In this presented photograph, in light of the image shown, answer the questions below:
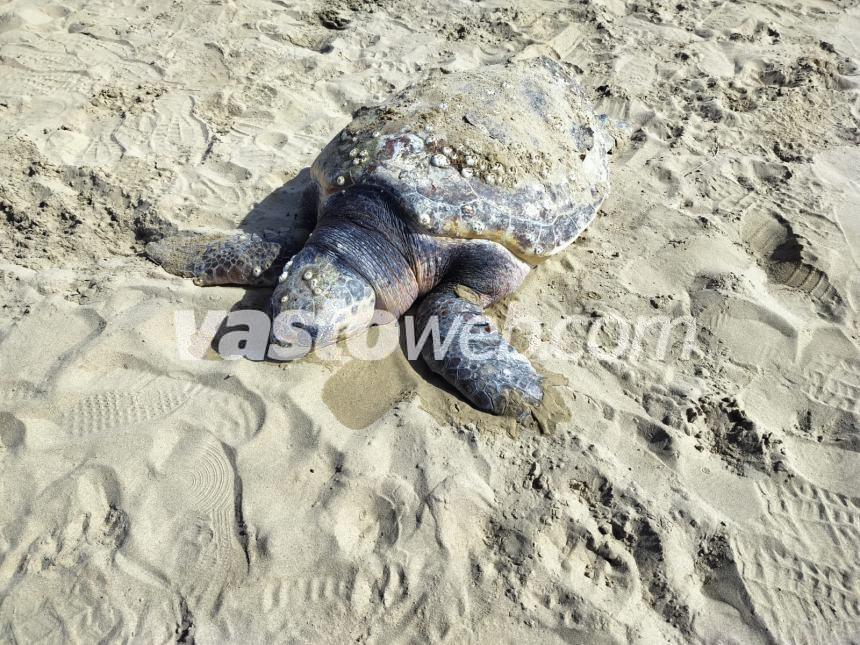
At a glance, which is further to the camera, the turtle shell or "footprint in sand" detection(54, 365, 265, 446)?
the turtle shell

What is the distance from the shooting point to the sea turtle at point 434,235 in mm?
2889

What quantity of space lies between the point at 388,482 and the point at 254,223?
2.20m

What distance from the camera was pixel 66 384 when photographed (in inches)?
106

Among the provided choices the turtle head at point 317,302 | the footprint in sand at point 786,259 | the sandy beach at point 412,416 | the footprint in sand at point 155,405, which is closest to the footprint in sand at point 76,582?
the sandy beach at point 412,416

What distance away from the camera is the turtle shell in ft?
9.93

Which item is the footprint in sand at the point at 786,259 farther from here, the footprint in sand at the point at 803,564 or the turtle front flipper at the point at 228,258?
the turtle front flipper at the point at 228,258

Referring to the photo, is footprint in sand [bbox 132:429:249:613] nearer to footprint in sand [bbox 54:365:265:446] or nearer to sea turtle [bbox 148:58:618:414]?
footprint in sand [bbox 54:365:265:446]

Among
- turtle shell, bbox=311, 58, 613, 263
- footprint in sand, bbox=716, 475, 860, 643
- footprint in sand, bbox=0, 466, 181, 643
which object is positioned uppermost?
turtle shell, bbox=311, 58, 613, 263

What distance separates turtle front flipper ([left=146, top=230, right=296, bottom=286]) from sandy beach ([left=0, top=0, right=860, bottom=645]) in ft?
0.27

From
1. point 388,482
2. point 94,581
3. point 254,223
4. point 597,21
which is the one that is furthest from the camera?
point 597,21

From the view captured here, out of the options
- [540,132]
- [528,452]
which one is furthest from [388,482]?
[540,132]

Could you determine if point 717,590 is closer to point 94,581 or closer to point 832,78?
point 94,581

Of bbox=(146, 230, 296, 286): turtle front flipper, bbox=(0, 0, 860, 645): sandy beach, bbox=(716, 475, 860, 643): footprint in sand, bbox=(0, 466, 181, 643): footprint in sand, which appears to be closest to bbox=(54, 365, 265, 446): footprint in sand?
bbox=(0, 0, 860, 645): sandy beach

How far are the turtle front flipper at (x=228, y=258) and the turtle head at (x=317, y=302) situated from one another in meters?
0.32
